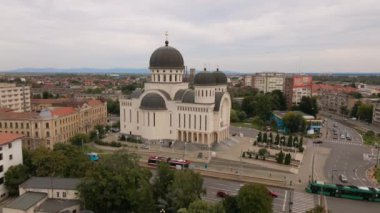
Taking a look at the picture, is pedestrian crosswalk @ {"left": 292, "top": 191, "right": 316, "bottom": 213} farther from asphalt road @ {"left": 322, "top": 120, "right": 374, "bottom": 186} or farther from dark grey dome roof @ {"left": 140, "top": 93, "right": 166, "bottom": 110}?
dark grey dome roof @ {"left": 140, "top": 93, "right": 166, "bottom": 110}

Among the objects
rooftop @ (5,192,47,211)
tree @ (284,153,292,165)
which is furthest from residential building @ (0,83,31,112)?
tree @ (284,153,292,165)

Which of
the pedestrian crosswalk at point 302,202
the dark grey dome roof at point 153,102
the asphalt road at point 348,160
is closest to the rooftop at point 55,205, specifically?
the pedestrian crosswalk at point 302,202

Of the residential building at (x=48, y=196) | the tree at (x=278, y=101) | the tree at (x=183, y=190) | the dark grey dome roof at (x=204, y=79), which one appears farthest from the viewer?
the tree at (x=278, y=101)

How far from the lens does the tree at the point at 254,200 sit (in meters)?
27.6

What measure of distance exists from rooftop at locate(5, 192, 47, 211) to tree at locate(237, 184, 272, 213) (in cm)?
2060

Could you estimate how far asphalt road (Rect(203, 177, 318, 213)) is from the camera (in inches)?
1395

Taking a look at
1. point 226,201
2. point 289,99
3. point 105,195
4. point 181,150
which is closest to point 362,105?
point 289,99

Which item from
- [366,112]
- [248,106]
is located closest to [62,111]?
[248,106]

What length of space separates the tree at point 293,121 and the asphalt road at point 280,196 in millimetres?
36662

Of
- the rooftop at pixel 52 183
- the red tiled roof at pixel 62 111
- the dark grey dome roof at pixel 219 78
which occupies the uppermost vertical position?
the dark grey dome roof at pixel 219 78

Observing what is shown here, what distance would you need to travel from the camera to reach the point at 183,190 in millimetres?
29047

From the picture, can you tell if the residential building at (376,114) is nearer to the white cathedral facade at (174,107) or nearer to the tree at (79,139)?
the white cathedral facade at (174,107)

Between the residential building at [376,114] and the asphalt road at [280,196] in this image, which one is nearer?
the asphalt road at [280,196]

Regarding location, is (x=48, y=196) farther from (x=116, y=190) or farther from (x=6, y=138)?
(x=6, y=138)
